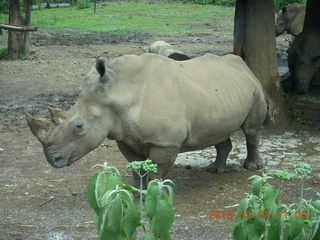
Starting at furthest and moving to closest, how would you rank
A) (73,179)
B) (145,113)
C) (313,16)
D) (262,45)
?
(313,16) < (262,45) < (73,179) < (145,113)

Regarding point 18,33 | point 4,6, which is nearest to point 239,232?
point 18,33

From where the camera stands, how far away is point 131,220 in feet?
9.04

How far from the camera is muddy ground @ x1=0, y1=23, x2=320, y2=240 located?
516cm

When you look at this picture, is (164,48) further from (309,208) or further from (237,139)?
(309,208)

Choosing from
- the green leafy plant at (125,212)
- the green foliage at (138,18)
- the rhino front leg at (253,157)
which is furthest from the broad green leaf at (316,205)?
the green foliage at (138,18)

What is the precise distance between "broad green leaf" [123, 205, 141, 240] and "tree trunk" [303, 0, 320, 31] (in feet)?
24.0

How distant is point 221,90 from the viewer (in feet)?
19.7

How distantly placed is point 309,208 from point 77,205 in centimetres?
326

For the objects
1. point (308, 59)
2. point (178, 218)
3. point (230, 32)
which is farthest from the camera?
point (230, 32)

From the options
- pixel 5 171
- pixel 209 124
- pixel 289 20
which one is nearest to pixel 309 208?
pixel 209 124

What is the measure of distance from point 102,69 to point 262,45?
3.54 metres

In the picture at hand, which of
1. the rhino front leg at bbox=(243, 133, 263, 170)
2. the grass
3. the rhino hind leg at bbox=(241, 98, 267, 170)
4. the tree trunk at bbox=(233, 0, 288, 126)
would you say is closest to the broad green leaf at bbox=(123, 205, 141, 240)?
the rhino hind leg at bbox=(241, 98, 267, 170)

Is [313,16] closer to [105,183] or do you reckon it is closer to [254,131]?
[254,131]

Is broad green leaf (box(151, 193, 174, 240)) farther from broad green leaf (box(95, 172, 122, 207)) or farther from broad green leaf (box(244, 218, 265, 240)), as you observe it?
broad green leaf (box(244, 218, 265, 240))
